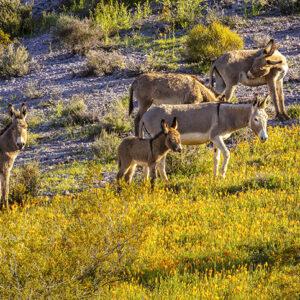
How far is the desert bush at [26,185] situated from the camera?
560 inches

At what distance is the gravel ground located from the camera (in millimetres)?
17609

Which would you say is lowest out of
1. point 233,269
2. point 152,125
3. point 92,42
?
point 233,269

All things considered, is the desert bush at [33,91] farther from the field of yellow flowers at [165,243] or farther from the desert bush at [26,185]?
the field of yellow flowers at [165,243]

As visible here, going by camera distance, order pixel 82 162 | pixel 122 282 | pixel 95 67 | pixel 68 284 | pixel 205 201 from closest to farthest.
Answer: pixel 68 284, pixel 122 282, pixel 205 201, pixel 82 162, pixel 95 67

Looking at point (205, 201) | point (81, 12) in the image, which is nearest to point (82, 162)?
point (205, 201)

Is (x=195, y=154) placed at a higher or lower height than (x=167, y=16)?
lower

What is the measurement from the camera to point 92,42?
26.2m

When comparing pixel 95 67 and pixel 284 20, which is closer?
pixel 95 67

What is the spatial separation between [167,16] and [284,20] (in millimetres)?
4293

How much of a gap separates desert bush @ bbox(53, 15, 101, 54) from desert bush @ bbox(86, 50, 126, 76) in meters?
2.63

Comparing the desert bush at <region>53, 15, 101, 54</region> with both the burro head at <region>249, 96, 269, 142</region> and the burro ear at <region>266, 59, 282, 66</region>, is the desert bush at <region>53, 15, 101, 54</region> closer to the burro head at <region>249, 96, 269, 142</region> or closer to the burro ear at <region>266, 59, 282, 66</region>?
the burro ear at <region>266, 59, 282, 66</region>

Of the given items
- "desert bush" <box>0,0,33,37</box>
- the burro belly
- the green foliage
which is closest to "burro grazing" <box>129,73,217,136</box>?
the burro belly

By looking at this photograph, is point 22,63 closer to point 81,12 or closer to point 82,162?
point 81,12

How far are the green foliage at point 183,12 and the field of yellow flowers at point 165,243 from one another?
1436 cm
